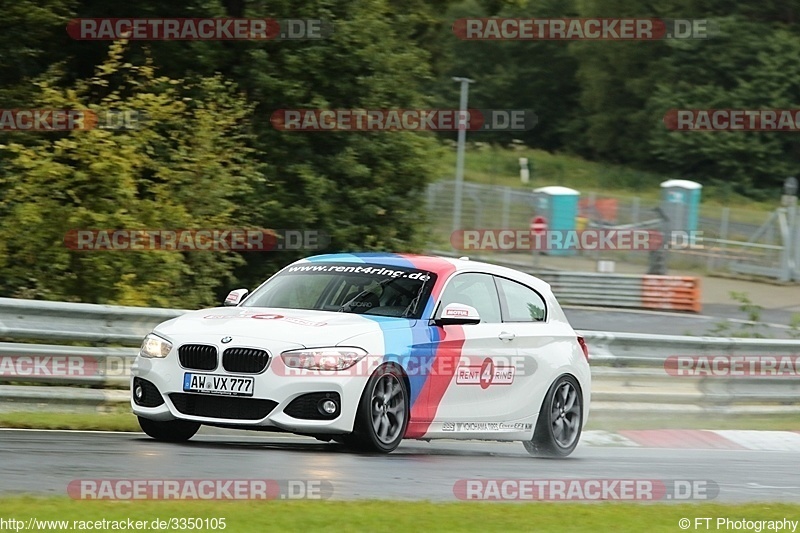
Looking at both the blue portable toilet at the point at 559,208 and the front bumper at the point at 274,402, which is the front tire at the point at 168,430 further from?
the blue portable toilet at the point at 559,208

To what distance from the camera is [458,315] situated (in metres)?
10.7

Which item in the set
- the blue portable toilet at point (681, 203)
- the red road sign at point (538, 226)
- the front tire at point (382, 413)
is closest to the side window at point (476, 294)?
the front tire at point (382, 413)

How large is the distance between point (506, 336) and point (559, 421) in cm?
112

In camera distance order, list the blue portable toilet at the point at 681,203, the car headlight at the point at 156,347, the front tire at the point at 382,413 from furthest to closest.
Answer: the blue portable toilet at the point at 681,203, the car headlight at the point at 156,347, the front tire at the point at 382,413

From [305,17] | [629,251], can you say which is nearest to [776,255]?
[629,251]

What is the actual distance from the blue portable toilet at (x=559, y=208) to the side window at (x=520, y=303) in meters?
35.6

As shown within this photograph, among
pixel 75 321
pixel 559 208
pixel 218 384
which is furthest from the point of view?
pixel 559 208

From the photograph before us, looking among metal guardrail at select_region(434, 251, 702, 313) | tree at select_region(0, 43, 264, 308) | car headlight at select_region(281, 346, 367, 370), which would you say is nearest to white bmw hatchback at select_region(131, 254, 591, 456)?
car headlight at select_region(281, 346, 367, 370)

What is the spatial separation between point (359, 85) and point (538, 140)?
67443mm

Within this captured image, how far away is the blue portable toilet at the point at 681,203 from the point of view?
48.4m

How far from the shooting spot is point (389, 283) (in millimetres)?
11172

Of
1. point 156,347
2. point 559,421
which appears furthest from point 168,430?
point 559,421

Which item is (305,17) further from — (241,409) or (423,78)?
(241,409)

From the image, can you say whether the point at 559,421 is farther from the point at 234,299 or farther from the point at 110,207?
the point at 110,207
